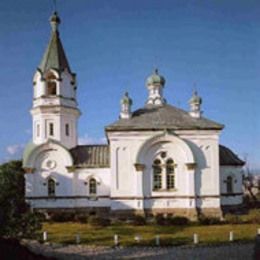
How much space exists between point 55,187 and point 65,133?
11.8 feet

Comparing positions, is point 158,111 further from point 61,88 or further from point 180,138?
point 61,88

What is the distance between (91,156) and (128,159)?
11.0 feet

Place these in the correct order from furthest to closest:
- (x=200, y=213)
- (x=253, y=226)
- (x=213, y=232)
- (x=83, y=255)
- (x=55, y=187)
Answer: (x=55, y=187) → (x=200, y=213) → (x=253, y=226) → (x=213, y=232) → (x=83, y=255)

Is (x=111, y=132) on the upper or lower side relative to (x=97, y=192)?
upper

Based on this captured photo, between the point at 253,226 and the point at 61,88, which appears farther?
the point at 61,88

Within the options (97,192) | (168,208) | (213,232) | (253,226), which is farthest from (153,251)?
(97,192)

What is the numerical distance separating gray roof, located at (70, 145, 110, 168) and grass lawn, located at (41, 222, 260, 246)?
5129 mm

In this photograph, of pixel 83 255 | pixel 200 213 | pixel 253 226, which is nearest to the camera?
pixel 83 255

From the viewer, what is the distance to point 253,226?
24.0 meters

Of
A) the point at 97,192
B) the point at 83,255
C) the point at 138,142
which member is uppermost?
the point at 138,142

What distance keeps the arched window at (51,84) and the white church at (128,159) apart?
64 mm

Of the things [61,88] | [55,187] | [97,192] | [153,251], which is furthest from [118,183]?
[153,251]

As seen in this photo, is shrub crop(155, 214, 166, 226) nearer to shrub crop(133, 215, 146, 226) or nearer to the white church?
shrub crop(133, 215, 146, 226)

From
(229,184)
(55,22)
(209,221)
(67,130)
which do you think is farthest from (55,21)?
(209,221)
